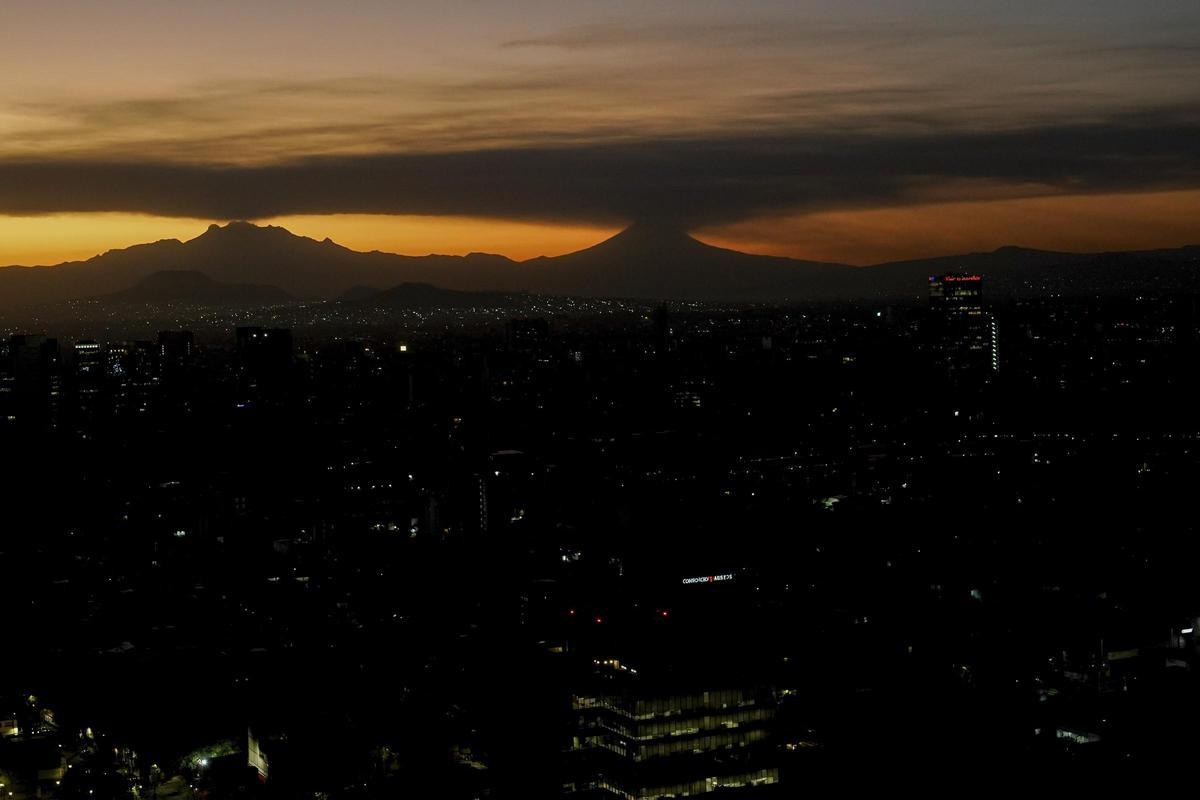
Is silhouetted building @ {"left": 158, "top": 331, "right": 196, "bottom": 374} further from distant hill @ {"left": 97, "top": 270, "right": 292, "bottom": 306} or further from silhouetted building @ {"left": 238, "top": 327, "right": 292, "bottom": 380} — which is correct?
distant hill @ {"left": 97, "top": 270, "right": 292, "bottom": 306}

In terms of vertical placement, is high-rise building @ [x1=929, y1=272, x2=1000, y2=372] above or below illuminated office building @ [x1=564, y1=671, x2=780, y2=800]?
above

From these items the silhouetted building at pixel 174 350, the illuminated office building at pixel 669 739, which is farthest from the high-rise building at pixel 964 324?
the illuminated office building at pixel 669 739

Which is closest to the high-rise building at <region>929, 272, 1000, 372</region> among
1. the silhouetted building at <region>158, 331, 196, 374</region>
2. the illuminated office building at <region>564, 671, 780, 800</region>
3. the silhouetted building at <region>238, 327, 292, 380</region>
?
the silhouetted building at <region>238, 327, 292, 380</region>

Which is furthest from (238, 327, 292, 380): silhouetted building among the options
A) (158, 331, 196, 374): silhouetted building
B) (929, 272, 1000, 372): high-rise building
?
(929, 272, 1000, 372): high-rise building

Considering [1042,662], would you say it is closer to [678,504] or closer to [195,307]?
[678,504]

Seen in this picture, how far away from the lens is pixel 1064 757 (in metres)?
12.8

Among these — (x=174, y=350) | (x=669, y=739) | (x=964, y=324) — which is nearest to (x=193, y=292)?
(x=174, y=350)

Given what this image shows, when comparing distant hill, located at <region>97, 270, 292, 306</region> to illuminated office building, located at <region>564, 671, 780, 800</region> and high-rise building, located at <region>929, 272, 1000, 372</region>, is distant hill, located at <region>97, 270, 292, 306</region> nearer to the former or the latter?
high-rise building, located at <region>929, 272, 1000, 372</region>

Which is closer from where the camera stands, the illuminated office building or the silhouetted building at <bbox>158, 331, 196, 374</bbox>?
the illuminated office building

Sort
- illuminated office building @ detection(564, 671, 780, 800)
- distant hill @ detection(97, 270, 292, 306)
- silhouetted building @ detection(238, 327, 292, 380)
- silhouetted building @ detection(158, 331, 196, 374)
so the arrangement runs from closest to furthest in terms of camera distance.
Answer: illuminated office building @ detection(564, 671, 780, 800) → silhouetted building @ detection(238, 327, 292, 380) → silhouetted building @ detection(158, 331, 196, 374) → distant hill @ detection(97, 270, 292, 306)

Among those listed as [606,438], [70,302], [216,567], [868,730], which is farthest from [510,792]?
[70,302]

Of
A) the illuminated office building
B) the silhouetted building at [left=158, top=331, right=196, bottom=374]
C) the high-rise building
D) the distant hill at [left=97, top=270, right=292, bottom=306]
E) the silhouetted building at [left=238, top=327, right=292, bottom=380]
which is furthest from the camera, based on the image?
the distant hill at [left=97, top=270, right=292, bottom=306]

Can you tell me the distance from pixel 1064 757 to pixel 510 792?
14.5 ft

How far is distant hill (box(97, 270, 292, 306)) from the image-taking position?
2549 inches
